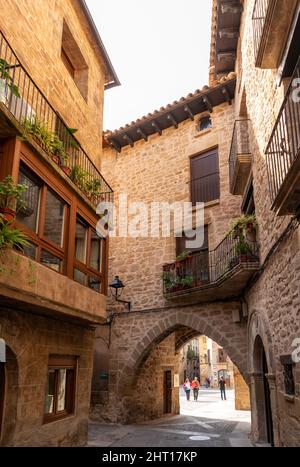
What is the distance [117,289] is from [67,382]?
5.77 meters

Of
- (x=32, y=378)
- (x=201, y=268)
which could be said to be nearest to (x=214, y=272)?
(x=201, y=268)

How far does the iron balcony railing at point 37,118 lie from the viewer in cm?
595

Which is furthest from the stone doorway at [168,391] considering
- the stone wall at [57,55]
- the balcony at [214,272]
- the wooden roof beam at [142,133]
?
the wooden roof beam at [142,133]

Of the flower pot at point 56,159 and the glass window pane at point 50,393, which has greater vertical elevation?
the flower pot at point 56,159

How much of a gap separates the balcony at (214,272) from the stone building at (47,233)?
3.04m

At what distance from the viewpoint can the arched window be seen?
13.6m

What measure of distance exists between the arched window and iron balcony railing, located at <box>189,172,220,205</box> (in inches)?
74.4

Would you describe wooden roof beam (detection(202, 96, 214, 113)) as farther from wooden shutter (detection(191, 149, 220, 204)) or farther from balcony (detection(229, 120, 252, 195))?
balcony (detection(229, 120, 252, 195))

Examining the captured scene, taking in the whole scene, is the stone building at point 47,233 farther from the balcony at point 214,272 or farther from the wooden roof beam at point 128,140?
the wooden roof beam at point 128,140

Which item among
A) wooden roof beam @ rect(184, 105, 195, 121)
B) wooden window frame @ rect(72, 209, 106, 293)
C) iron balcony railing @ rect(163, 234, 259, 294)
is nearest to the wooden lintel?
wooden roof beam @ rect(184, 105, 195, 121)

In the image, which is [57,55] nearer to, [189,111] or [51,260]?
[51,260]

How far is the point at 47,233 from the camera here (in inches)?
315

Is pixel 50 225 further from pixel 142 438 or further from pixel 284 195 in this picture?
pixel 142 438

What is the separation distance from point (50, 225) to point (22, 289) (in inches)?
107
